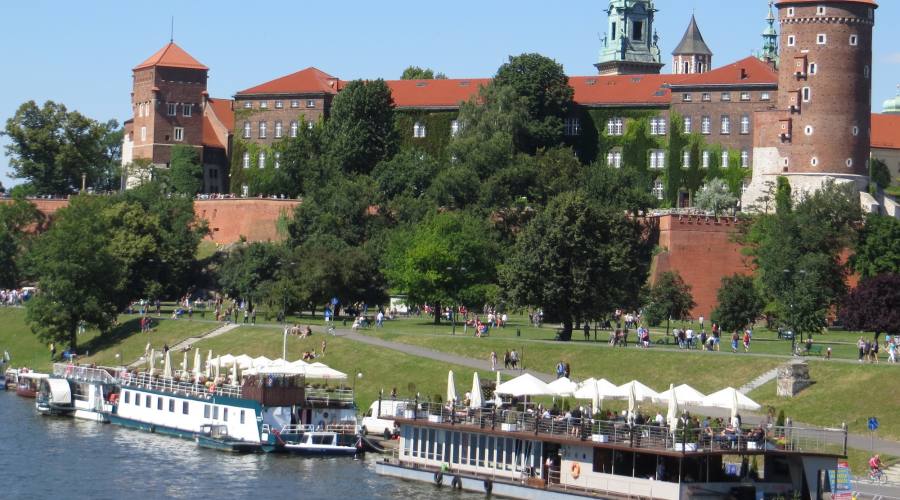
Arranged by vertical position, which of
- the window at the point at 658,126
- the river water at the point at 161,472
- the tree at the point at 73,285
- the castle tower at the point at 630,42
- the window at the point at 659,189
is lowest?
the river water at the point at 161,472

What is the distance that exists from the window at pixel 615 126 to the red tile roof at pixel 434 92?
391 inches

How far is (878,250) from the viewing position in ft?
357

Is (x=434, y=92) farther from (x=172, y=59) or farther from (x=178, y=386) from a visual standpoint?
(x=178, y=386)

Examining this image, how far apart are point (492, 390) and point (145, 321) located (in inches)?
1643

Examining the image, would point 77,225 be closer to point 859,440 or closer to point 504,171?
point 504,171

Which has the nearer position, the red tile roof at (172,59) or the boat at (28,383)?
the boat at (28,383)

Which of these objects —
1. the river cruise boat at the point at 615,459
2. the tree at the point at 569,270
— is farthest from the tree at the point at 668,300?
the river cruise boat at the point at 615,459

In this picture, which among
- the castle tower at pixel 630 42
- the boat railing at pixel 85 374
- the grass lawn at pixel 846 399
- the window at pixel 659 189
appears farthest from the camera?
the castle tower at pixel 630 42

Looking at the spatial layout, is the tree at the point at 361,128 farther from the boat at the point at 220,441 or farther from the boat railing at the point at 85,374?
the boat at the point at 220,441

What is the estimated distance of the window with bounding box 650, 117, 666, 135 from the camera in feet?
443

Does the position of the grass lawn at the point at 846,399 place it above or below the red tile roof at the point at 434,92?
below

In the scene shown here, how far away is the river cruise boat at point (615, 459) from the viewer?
53.1 metres

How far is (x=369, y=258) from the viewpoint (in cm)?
10819

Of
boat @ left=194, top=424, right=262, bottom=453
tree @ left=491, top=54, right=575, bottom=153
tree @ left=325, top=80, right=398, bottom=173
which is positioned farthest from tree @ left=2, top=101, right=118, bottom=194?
boat @ left=194, top=424, right=262, bottom=453
